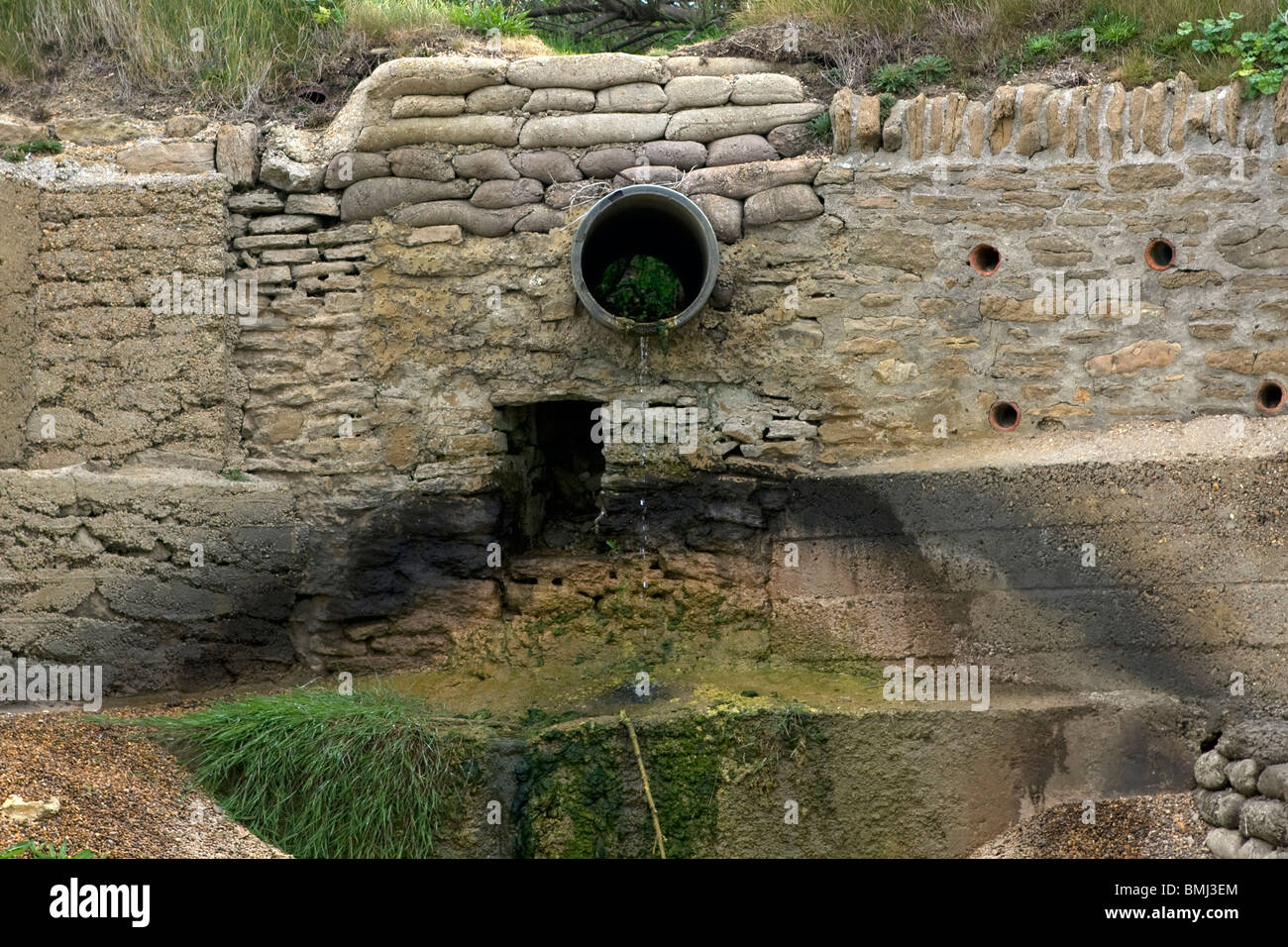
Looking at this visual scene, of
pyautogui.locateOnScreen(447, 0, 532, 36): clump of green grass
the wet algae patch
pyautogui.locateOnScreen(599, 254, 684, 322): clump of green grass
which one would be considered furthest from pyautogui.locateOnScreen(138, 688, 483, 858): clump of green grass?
pyautogui.locateOnScreen(447, 0, 532, 36): clump of green grass

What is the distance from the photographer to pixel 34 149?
20.2 ft

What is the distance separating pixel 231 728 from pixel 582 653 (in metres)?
1.55

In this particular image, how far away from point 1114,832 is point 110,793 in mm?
3657

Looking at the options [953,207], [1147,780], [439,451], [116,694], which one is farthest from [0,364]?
[1147,780]

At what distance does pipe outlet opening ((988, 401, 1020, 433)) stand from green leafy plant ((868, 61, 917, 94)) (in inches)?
58.8

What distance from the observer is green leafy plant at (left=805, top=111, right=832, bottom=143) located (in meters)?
5.97

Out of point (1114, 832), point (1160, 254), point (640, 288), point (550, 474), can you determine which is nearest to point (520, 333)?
point (640, 288)

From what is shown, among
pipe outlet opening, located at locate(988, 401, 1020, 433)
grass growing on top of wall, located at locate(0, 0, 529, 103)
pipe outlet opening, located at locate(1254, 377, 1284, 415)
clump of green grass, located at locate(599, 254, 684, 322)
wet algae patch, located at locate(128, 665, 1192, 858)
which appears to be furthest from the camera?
grass growing on top of wall, located at locate(0, 0, 529, 103)

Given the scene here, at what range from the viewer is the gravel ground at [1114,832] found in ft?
16.0

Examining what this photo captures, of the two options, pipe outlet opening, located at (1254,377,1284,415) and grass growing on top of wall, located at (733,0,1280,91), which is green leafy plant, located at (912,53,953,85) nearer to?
grass growing on top of wall, located at (733,0,1280,91)

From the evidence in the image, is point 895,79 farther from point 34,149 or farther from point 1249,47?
point 34,149

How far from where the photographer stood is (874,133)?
5.88 metres

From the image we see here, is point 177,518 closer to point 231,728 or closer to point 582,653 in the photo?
point 231,728

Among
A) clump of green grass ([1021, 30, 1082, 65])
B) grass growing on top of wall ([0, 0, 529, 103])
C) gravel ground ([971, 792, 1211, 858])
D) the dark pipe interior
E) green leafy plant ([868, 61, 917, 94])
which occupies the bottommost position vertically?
gravel ground ([971, 792, 1211, 858])
